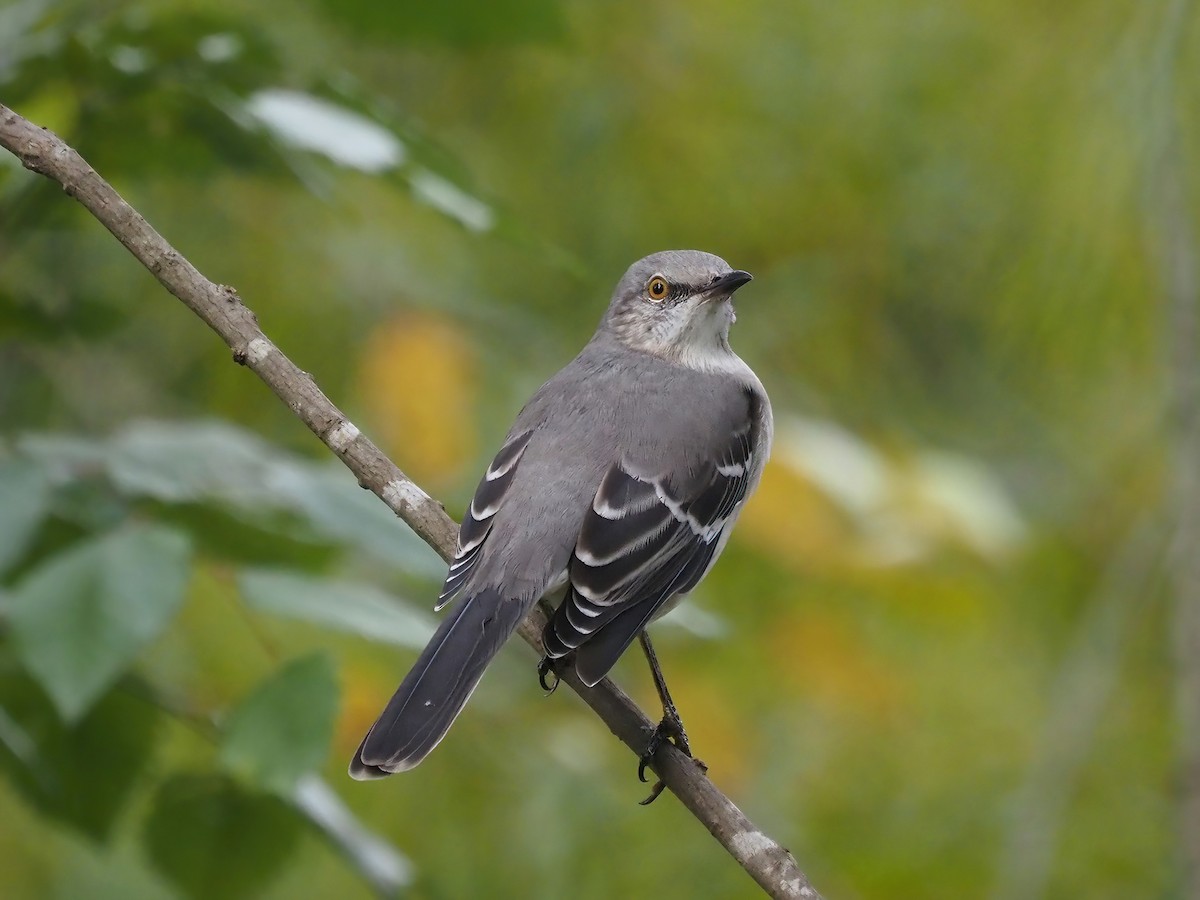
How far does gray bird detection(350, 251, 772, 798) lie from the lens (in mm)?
2764

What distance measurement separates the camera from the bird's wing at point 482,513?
2.88m

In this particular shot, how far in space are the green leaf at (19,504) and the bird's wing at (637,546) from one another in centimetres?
103

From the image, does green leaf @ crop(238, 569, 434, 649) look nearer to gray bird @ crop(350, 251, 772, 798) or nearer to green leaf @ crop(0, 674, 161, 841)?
gray bird @ crop(350, 251, 772, 798)

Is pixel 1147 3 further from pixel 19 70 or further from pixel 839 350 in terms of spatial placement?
pixel 19 70

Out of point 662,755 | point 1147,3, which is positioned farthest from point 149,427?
Result: point 1147,3

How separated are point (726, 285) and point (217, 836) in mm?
2053

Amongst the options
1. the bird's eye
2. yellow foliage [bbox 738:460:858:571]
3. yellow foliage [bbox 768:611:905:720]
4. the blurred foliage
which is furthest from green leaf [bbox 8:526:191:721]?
yellow foliage [bbox 768:611:905:720]

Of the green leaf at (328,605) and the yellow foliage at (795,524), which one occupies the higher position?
the yellow foliage at (795,524)

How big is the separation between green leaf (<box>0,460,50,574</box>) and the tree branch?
47cm

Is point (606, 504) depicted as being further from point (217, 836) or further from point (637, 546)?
point (217, 836)

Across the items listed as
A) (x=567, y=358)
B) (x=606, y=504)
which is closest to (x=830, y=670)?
(x=567, y=358)

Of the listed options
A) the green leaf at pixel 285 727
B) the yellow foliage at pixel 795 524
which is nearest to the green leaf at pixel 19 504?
the green leaf at pixel 285 727

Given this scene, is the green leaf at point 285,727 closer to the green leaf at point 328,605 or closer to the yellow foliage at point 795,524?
the green leaf at point 328,605

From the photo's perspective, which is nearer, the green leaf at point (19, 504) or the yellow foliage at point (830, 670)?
the green leaf at point (19, 504)
